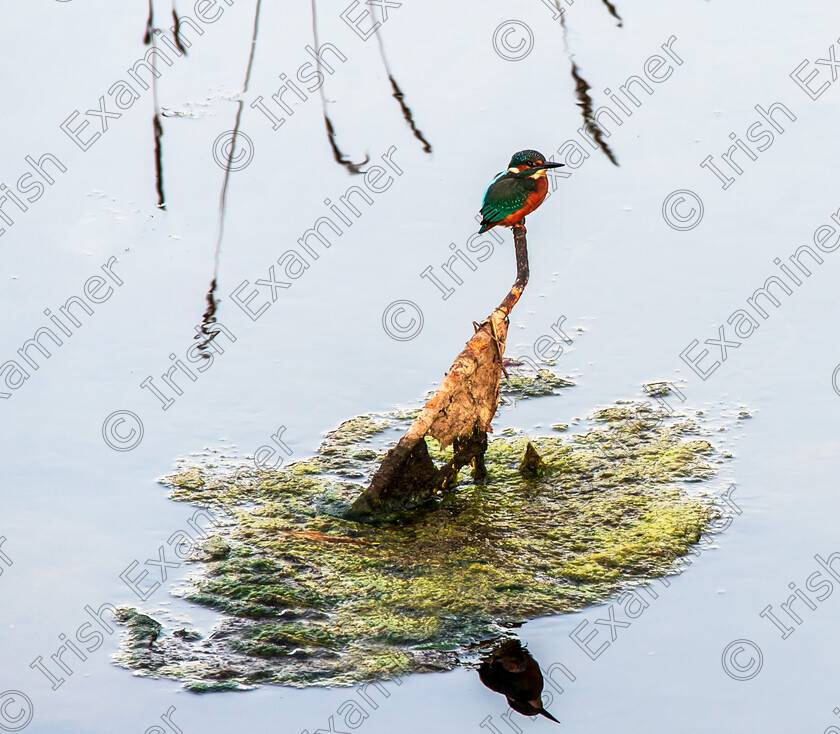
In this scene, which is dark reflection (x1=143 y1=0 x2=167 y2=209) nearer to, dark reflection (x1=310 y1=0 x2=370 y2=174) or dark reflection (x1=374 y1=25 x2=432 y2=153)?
dark reflection (x1=310 y1=0 x2=370 y2=174)

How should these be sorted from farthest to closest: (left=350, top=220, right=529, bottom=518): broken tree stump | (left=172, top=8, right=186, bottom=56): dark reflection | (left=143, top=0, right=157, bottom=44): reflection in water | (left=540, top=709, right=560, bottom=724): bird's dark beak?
(left=143, top=0, right=157, bottom=44): reflection in water → (left=172, top=8, right=186, bottom=56): dark reflection → (left=350, top=220, right=529, bottom=518): broken tree stump → (left=540, top=709, right=560, bottom=724): bird's dark beak

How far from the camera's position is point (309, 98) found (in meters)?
9.11

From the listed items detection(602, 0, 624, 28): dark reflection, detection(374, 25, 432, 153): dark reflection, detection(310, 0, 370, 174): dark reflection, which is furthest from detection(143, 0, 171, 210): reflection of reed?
detection(602, 0, 624, 28): dark reflection

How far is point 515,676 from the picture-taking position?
4.29m

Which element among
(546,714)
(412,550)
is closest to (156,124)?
(412,550)

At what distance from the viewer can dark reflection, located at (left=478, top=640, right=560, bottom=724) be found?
4184mm

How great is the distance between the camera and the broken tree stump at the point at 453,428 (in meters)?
5.12

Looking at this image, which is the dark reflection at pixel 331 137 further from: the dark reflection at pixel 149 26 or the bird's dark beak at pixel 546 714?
the bird's dark beak at pixel 546 714

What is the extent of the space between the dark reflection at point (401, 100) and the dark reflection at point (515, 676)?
15.7 ft

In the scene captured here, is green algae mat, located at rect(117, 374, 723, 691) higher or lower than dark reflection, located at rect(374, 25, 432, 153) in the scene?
lower

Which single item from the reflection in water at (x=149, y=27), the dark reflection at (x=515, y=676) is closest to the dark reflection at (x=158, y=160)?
the reflection in water at (x=149, y=27)

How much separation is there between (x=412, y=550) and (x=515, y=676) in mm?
801

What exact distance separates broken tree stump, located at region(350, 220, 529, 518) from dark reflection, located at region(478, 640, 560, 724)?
968 millimetres

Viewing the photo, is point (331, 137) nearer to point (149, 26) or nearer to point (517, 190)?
point (149, 26)
